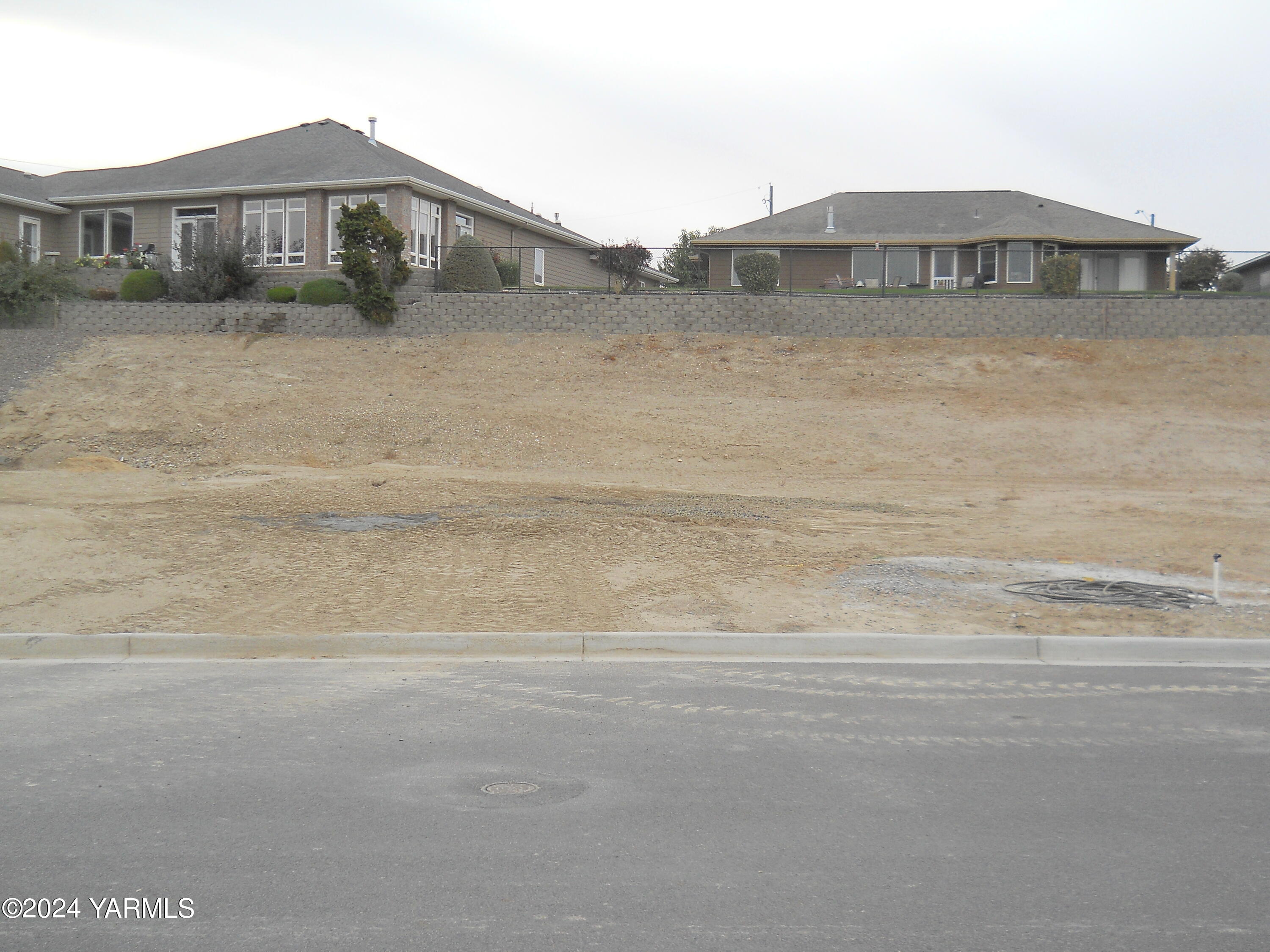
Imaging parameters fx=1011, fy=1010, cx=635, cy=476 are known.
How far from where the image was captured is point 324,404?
23.4 m

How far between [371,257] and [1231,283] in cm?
2892

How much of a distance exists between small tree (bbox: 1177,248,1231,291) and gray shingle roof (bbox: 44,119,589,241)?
23.9 meters

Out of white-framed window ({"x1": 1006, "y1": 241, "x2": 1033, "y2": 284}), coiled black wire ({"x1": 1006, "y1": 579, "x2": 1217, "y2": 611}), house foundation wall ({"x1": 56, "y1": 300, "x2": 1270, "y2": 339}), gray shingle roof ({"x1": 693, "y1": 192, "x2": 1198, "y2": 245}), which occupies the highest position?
gray shingle roof ({"x1": 693, "y1": 192, "x2": 1198, "y2": 245})

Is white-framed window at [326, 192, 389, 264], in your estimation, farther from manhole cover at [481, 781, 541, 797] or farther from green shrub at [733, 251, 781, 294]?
manhole cover at [481, 781, 541, 797]

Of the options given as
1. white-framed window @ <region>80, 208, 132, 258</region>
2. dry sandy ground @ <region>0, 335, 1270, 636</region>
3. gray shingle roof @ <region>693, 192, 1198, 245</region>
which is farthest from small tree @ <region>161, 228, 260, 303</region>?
gray shingle roof @ <region>693, 192, 1198, 245</region>

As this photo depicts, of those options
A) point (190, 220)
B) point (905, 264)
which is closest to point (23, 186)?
point (190, 220)

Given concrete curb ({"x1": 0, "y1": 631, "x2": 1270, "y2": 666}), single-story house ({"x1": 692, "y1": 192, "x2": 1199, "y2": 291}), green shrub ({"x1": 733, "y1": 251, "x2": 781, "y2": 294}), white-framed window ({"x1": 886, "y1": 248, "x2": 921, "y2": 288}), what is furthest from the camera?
white-framed window ({"x1": 886, "y1": 248, "x2": 921, "y2": 288})

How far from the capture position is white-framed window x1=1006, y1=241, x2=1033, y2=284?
36.7 meters

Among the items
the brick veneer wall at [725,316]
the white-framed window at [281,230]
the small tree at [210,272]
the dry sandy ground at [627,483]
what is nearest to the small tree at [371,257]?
the brick veneer wall at [725,316]

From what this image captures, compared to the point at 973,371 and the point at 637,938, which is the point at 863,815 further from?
the point at 973,371

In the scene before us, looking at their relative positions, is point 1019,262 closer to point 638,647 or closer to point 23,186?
point 638,647

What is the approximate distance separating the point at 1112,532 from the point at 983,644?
640cm

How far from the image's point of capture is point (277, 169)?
34.0 metres

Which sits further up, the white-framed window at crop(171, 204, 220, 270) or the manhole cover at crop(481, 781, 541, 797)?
the white-framed window at crop(171, 204, 220, 270)
